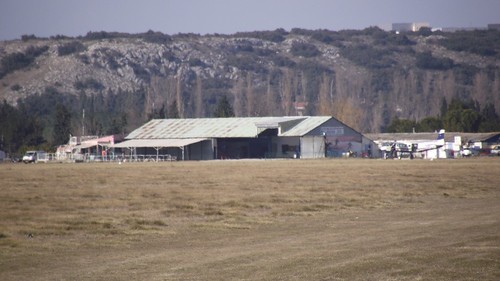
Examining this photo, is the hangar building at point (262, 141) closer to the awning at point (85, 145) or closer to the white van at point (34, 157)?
the awning at point (85, 145)

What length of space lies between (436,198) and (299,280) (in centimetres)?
1923

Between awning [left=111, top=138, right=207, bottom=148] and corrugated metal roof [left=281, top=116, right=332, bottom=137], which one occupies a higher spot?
corrugated metal roof [left=281, top=116, right=332, bottom=137]

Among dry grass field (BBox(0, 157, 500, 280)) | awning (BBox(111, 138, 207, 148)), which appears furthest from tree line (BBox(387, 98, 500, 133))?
dry grass field (BBox(0, 157, 500, 280))

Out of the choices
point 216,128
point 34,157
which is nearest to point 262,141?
point 216,128

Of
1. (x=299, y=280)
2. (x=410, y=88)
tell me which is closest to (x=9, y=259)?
(x=299, y=280)

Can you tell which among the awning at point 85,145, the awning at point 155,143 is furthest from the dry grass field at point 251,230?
the awning at point 85,145

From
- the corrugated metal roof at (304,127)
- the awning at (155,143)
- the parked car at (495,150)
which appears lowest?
the parked car at (495,150)

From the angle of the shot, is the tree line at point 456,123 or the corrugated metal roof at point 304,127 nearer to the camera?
the corrugated metal roof at point 304,127

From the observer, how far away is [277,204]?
28.8 m

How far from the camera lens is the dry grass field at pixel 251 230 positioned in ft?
49.0

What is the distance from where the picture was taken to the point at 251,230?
72.1 feet

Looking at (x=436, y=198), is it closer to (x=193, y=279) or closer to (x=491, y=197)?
(x=491, y=197)

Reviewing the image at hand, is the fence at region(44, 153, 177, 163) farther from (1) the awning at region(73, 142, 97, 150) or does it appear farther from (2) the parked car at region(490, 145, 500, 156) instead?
(2) the parked car at region(490, 145, 500, 156)

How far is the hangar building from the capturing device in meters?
83.5
